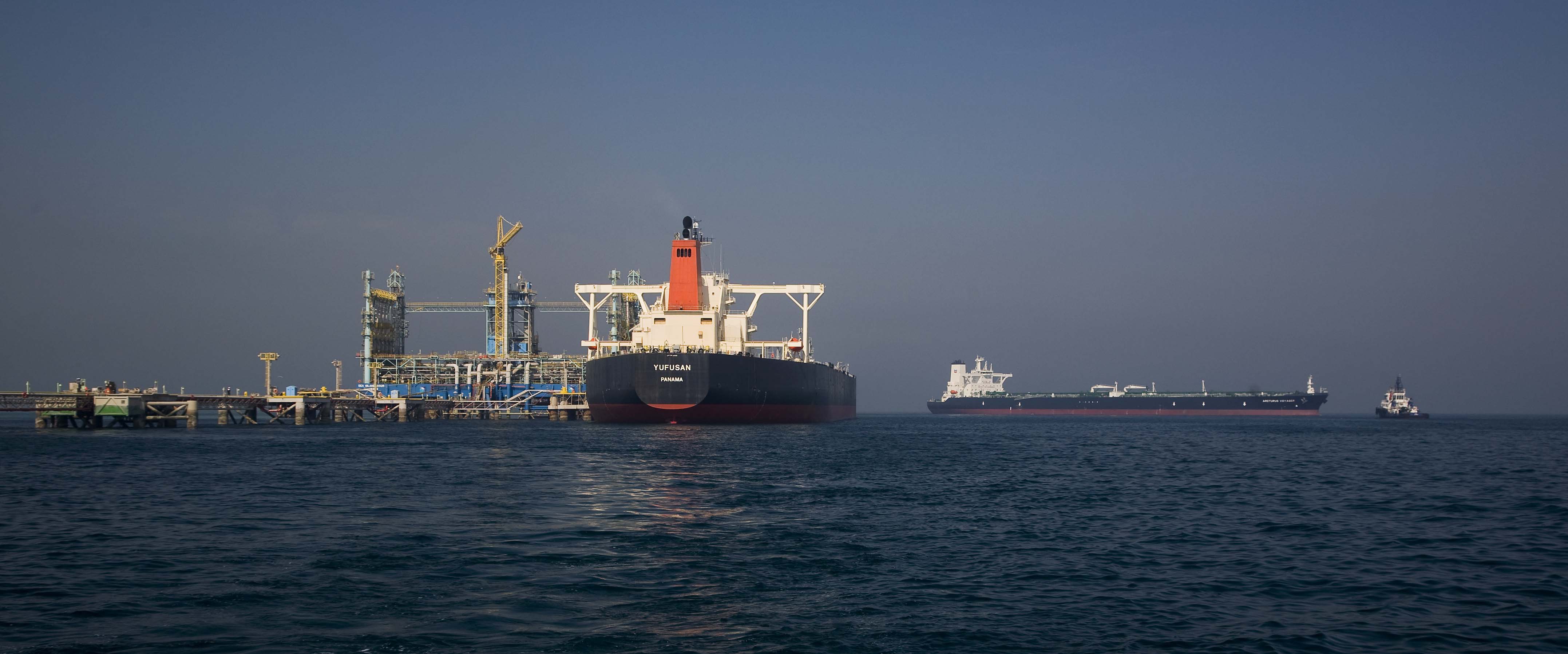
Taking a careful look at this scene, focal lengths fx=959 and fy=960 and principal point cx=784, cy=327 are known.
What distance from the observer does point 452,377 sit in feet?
297

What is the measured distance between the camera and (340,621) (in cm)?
935

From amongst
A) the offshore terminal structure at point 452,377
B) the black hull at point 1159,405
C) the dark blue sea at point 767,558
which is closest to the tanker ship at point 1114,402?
the black hull at point 1159,405

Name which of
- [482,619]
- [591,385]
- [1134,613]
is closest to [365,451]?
[591,385]

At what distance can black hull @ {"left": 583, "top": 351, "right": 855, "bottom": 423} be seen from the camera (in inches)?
1881

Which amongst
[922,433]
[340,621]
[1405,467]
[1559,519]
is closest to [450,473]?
[340,621]

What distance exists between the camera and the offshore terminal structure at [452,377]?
7056 cm

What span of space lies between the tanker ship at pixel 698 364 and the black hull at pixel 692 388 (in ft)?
0.16

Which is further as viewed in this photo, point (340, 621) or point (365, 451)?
point (365, 451)

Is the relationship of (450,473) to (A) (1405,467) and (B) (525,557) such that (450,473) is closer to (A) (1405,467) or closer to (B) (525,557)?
(B) (525,557)

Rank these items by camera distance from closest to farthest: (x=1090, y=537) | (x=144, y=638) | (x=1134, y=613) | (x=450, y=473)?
(x=144, y=638) < (x=1134, y=613) < (x=1090, y=537) < (x=450, y=473)

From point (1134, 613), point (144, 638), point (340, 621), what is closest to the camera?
point (144, 638)

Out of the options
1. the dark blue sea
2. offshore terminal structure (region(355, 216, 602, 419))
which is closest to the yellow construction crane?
offshore terminal structure (region(355, 216, 602, 419))

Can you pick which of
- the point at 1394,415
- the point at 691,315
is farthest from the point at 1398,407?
the point at 691,315

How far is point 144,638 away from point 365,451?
26828mm
